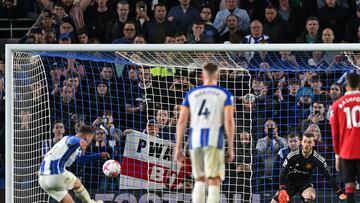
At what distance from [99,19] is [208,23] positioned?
187 cm

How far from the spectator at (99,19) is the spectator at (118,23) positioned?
20 centimetres

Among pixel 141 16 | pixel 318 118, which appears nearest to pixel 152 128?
pixel 318 118

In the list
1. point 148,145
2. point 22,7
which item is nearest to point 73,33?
point 22,7

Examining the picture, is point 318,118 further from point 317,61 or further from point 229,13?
point 229,13

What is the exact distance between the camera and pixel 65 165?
65.4 ft

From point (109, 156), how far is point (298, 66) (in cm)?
301

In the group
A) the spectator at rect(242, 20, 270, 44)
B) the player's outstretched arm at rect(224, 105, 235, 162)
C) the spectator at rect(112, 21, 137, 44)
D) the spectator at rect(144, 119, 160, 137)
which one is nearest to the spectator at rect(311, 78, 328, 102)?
the spectator at rect(242, 20, 270, 44)

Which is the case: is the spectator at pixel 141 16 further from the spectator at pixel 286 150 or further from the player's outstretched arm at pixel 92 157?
the player's outstretched arm at pixel 92 157

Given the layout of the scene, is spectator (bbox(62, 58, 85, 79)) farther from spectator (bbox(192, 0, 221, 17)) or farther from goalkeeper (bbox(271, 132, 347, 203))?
goalkeeper (bbox(271, 132, 347, 203))

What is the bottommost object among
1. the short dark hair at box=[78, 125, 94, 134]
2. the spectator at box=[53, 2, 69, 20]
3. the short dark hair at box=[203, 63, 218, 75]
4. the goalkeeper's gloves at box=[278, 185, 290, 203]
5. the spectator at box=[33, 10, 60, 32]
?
the goalkeeper's gloves at box=[278, 185, 290, 203]

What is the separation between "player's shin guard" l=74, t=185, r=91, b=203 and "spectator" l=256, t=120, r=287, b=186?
2647 millimetres

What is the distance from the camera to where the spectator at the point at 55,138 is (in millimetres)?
20297

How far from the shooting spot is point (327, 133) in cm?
2144

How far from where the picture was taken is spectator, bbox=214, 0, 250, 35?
75.1 ft
